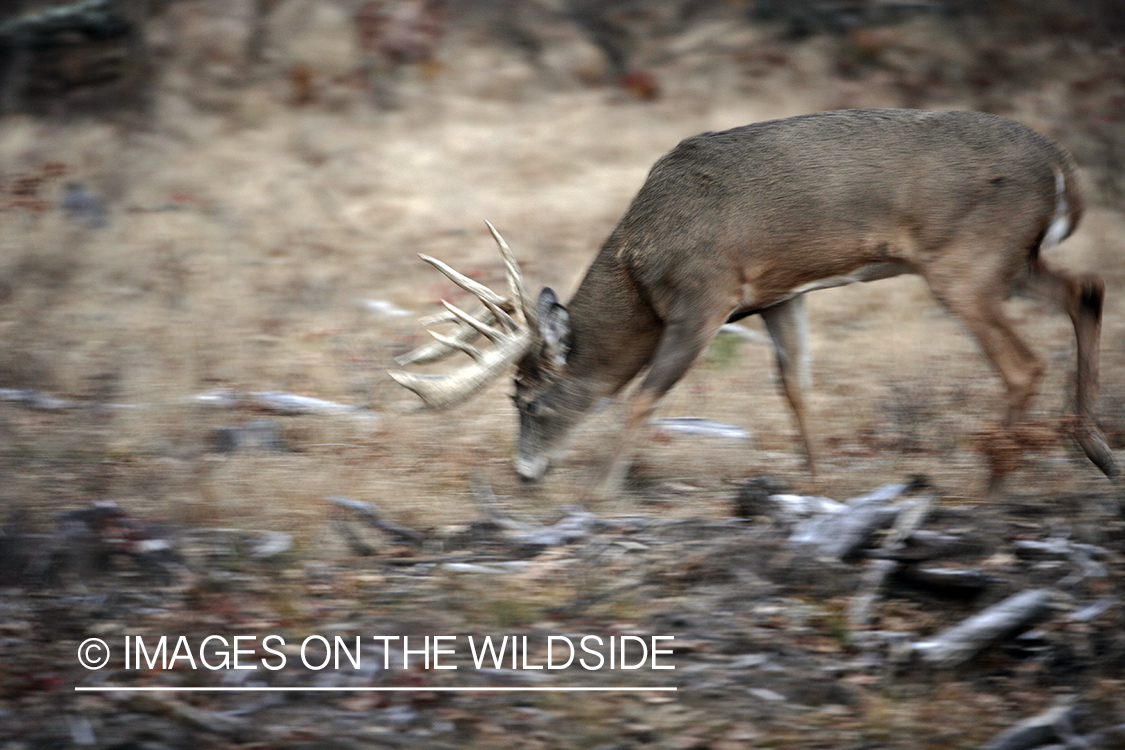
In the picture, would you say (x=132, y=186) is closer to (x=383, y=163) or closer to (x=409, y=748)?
(x=383, y=163)

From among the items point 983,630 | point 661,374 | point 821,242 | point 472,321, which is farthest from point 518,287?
point 983,630

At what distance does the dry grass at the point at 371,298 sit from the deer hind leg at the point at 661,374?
0.17 metres

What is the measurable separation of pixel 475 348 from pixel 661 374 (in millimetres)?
905

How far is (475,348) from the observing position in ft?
17.7

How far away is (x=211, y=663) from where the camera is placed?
3850 mm

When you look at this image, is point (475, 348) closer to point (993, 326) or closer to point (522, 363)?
point (522, 363)

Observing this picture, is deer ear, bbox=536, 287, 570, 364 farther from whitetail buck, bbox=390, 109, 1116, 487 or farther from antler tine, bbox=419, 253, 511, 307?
antler tine, bbox=419, 253, 511, 307

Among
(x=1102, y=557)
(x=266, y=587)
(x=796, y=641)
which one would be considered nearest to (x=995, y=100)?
(x=1102, y=557)

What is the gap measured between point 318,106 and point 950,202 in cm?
769

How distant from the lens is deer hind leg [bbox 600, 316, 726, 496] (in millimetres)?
5160

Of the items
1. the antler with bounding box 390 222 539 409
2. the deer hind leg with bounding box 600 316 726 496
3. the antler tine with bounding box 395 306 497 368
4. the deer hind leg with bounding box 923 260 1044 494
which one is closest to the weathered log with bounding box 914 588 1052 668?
the deer hind leg with bounding box 923 260 1044 494

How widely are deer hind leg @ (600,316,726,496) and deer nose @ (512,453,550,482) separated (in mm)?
402

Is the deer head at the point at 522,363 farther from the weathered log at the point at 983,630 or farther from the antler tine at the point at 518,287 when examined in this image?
the weathered log at the point at 983,630

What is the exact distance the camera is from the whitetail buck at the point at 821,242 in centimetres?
493
